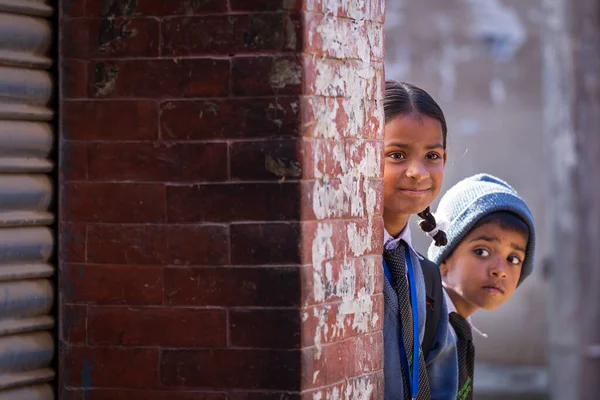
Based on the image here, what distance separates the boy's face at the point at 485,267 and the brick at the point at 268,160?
1.52m

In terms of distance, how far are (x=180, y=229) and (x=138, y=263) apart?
5.2 inches

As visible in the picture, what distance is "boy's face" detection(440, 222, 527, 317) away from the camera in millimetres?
4109

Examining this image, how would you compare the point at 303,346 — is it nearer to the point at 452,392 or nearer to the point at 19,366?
the point at 19,366

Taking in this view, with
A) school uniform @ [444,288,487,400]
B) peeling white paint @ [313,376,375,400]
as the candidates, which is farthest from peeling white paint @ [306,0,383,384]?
school uniform @ [444,288,487,400]

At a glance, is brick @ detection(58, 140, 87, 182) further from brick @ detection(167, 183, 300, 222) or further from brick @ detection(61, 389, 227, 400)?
brick @ detection(61, 389, 227, 400)

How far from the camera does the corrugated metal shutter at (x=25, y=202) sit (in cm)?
280

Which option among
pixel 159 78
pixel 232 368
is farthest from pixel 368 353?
pixel 159 78

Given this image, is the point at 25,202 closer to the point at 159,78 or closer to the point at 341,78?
the point at 159,78

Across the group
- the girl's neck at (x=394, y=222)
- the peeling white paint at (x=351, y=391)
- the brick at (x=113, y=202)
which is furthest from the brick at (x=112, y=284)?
the girl's neck at (x=394, y=222)

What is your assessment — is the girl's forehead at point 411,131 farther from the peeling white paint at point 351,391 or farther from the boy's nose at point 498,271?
the peeling white paint at point 351,391

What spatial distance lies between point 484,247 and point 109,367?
67.5 inches

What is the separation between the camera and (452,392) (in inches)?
143

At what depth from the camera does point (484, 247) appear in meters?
4.15

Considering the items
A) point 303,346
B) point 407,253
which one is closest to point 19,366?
point 303,346
